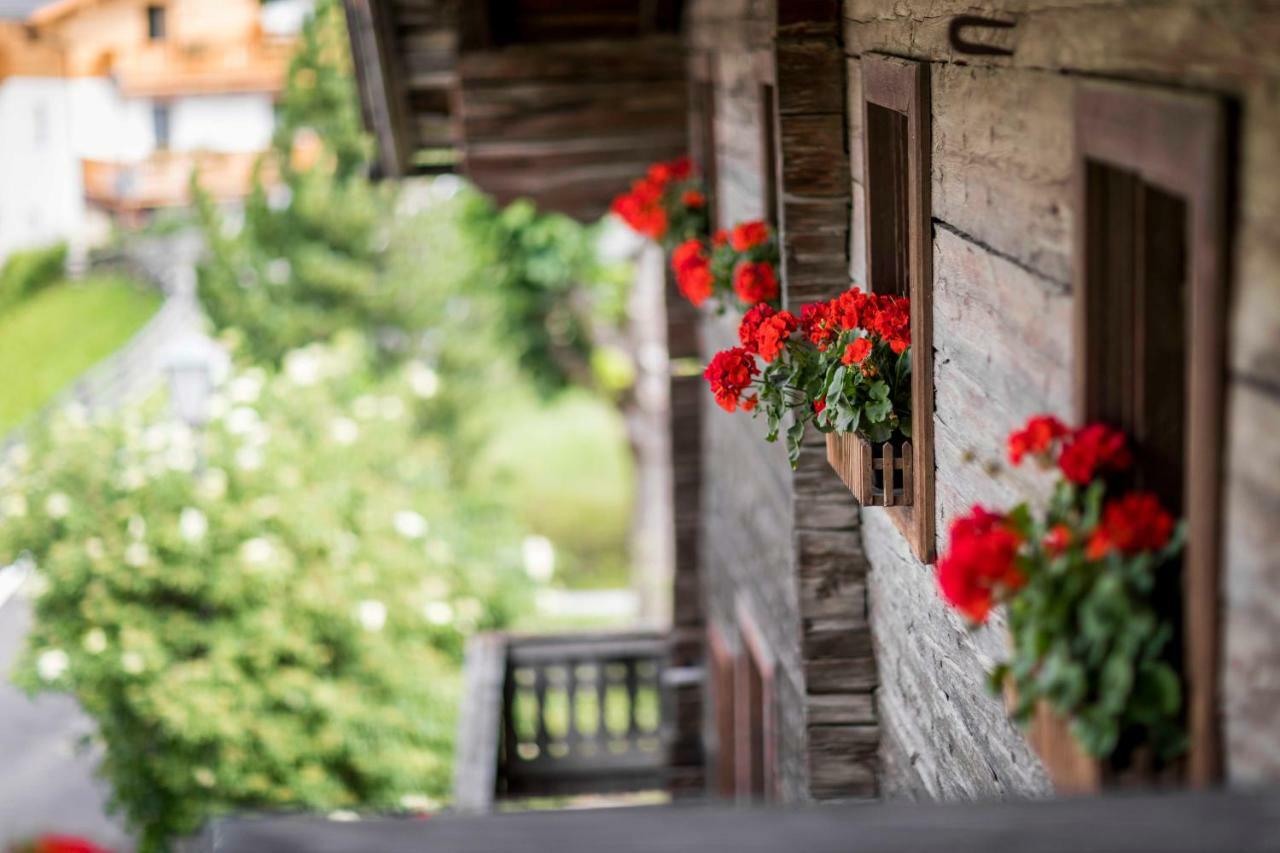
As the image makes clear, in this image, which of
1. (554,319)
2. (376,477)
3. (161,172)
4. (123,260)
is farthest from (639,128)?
(161,172)

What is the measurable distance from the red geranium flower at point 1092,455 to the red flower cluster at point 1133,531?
4.3 inches

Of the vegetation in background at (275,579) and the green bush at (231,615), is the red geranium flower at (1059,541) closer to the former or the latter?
the vegetation in background at (275,579)

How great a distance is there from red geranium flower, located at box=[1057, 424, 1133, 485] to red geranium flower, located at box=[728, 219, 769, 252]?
2.57m

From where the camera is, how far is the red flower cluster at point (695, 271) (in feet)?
15.9

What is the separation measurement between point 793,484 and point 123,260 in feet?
62.6

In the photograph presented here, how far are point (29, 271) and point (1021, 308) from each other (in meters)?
18.8

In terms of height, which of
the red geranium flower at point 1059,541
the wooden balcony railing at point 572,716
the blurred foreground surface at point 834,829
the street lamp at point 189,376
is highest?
the red geranium flower at point 1059,541

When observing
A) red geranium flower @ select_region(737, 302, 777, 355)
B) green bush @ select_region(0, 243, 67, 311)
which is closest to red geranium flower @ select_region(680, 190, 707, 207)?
red geranium flower @ select_region(737, 302, 777, 355)

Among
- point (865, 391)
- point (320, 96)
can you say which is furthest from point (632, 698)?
point (320, 96)

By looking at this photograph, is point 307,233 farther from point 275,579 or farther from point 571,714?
point 571,714

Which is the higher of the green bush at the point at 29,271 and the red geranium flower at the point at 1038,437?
the red geranium flower at the point at 1038,437

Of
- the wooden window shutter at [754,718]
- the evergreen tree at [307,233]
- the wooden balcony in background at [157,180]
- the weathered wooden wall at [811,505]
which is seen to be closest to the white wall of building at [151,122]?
the wooden balcony in background at [157,180]

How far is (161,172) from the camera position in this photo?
76.3 ft

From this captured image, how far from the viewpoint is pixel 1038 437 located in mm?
2100
